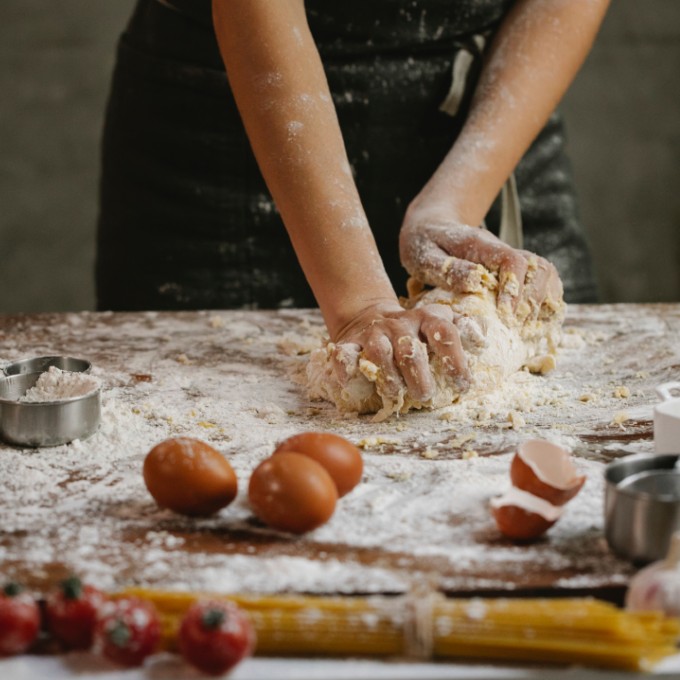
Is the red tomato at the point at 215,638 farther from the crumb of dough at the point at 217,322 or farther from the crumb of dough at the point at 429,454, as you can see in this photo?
the crumb of dough at the point at 217,322

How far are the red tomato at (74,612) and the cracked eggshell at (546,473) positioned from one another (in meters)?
0.51

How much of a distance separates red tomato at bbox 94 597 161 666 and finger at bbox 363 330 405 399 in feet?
2.25

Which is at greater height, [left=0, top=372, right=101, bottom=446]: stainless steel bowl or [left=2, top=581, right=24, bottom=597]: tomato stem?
[left=0, top=372, right=101, bottom=446]: stainless steel bowl

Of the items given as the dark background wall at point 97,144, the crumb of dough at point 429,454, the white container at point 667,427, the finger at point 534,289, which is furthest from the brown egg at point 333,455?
the dark background wall at point 97,144

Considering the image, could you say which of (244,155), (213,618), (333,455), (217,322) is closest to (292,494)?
(333,455)

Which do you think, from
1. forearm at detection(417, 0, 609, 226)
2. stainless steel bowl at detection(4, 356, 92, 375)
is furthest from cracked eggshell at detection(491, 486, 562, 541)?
forearm at detection(417, 0, 609, 226)

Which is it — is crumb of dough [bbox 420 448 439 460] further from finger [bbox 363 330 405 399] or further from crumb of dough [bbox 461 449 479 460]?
finger [bbox 363 330 405 399]

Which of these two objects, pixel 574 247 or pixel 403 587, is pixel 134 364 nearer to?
pixel 403 587

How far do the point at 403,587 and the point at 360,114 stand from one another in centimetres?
161

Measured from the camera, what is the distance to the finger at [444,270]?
69.2 inches

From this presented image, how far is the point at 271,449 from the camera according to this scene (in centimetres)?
143

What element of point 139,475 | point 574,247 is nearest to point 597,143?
point 574,247

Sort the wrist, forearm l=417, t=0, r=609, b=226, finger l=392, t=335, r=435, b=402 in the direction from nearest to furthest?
finger l=392, t=335, r=435, b=402 < the wrist < forearm l=417, t=0, r=609, b=226

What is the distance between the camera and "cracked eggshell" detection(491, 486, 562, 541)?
43.4 inches
